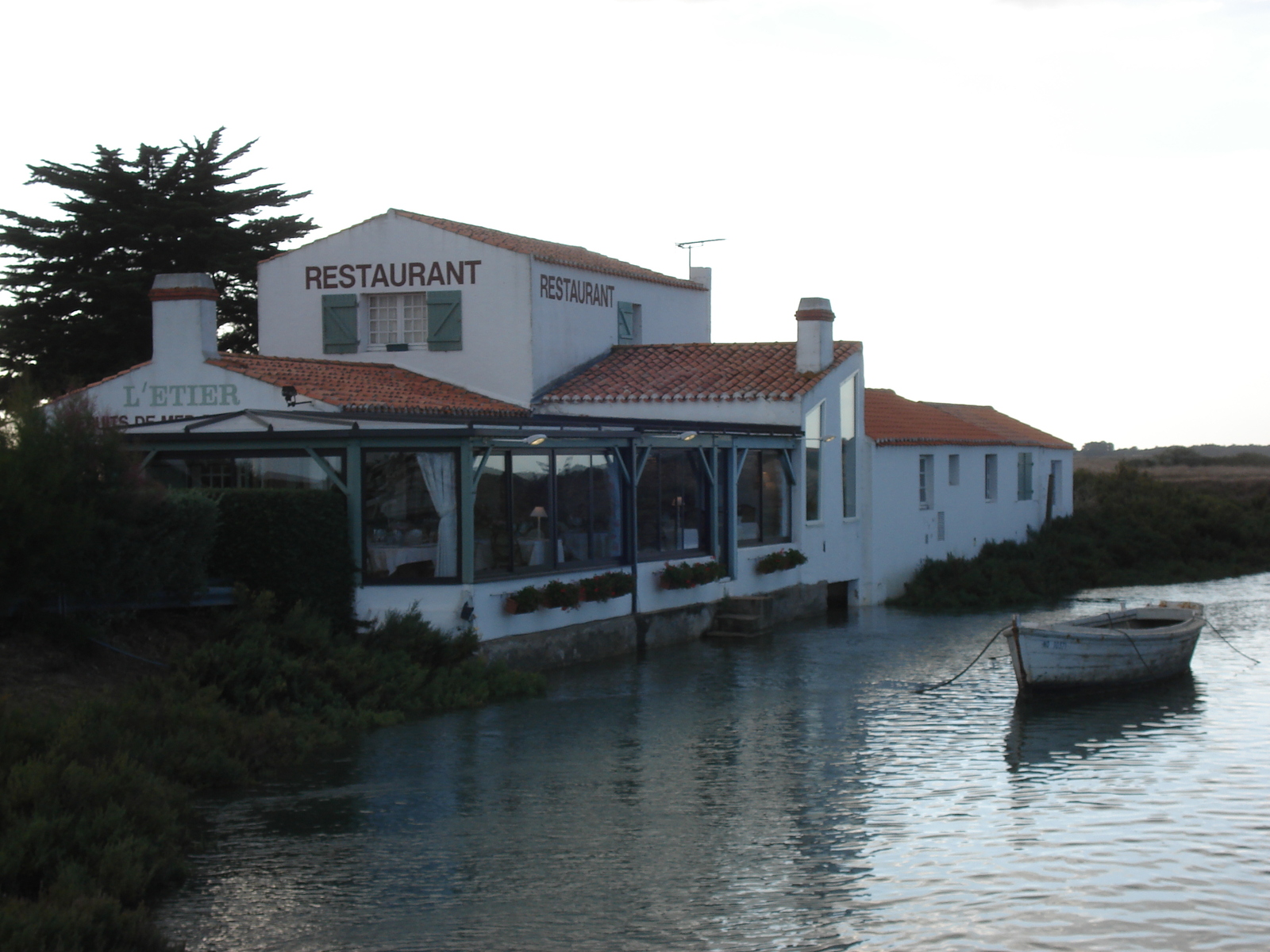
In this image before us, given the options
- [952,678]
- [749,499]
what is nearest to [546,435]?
[952,678]

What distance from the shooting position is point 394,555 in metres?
16.8

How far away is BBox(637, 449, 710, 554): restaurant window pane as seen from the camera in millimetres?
21078

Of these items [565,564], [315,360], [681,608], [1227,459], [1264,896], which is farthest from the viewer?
[1227,459]

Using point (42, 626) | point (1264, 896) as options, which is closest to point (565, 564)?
point (42, 626)

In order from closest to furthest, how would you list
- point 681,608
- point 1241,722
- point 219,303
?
1. point 1241,722
2. point 681,608
3. point 219,303

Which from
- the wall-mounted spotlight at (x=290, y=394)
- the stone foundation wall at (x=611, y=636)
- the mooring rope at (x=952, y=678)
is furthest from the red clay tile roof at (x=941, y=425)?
the wall-mounted spotlight at (x=290, y=394)

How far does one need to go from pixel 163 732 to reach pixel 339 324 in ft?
48.3

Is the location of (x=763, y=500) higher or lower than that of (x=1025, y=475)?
lower

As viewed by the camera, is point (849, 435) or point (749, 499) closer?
point (749, 499)

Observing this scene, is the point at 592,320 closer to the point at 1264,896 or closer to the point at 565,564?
the point at 565,564

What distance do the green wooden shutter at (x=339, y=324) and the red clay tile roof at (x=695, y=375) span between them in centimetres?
377

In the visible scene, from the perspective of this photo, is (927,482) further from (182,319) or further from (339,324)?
(182,319)

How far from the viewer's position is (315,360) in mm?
24375

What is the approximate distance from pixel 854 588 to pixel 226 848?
18.4 meters
